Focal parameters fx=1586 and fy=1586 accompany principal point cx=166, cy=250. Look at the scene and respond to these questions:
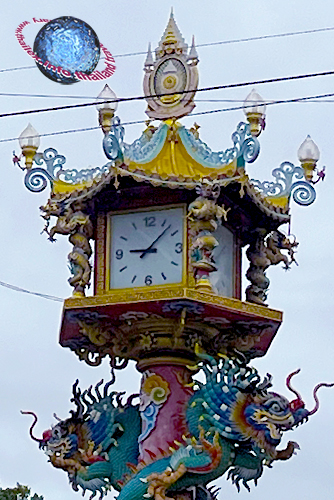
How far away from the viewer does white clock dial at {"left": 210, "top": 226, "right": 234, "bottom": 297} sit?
51.5 feet

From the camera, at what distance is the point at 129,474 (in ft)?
51.6

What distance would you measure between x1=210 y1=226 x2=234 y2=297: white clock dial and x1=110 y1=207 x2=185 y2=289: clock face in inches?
15.6

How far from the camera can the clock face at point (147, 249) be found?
1547 centimetres

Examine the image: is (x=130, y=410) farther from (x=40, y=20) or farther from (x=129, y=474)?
(x=40, y=20)

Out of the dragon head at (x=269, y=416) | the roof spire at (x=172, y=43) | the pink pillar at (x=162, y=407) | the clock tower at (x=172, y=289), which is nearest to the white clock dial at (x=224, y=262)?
the clock tower at (x=172, y=289)

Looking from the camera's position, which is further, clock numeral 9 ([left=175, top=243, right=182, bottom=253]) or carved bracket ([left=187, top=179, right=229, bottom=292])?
clock numeral 9 ([left=175, top=243, right=182, bottom=253])

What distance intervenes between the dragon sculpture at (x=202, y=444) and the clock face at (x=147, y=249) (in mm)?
950

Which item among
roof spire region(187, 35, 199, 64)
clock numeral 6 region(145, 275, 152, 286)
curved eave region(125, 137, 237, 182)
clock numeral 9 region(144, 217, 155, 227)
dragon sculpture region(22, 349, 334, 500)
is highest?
roof spire region(187, 35, 199, 64)

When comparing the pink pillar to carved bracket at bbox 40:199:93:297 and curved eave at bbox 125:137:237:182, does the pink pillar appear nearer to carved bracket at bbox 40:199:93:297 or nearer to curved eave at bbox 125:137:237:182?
carved bracket at bbox 40:199:93:297

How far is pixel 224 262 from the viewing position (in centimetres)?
1591

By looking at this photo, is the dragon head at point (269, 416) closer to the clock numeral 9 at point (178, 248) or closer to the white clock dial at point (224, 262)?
the white clock dial at point (224, 262)

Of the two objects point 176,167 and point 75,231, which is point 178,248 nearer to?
point 176,167

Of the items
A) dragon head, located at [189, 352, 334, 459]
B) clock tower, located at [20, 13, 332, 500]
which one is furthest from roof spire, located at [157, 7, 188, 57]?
dragon head, located at [189, 352, 334, 459]

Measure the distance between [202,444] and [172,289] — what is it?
1.55 m
